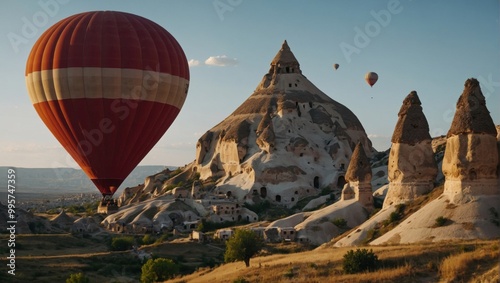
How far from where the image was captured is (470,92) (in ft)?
117

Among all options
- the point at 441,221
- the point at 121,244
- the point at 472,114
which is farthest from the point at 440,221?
the point at 121,244

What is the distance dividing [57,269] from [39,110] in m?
9.44

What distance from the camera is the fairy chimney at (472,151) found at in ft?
112

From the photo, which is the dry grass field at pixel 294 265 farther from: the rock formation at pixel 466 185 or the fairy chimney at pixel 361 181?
the fairy chimney at pixel 361 181

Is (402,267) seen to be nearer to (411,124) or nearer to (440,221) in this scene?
(440,221)

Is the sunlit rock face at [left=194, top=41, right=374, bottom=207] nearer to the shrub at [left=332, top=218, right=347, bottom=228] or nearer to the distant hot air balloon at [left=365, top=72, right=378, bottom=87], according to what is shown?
the distant hot air balloon at [left=365, top=72, right=378, bottom=87]

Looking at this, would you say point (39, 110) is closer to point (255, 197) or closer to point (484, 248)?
point (484, 248)

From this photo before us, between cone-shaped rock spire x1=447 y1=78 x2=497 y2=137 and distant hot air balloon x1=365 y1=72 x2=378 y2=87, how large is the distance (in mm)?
35166

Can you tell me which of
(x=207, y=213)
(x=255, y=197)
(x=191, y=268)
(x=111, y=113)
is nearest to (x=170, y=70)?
(x=111, y=113)

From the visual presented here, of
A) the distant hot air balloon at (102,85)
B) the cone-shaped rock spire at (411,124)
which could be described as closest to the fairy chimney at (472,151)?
the cone-shaped rock spire at (411,124)

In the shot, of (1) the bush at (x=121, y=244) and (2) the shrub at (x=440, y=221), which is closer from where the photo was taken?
(2) the shrub at (x=440, y=221)

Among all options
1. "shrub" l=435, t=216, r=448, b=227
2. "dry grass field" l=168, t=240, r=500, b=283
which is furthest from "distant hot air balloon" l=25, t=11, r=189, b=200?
"shrub" l=435, t=216, r=448, b=227

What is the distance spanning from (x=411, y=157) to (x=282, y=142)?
37966mm

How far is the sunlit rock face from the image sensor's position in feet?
241
